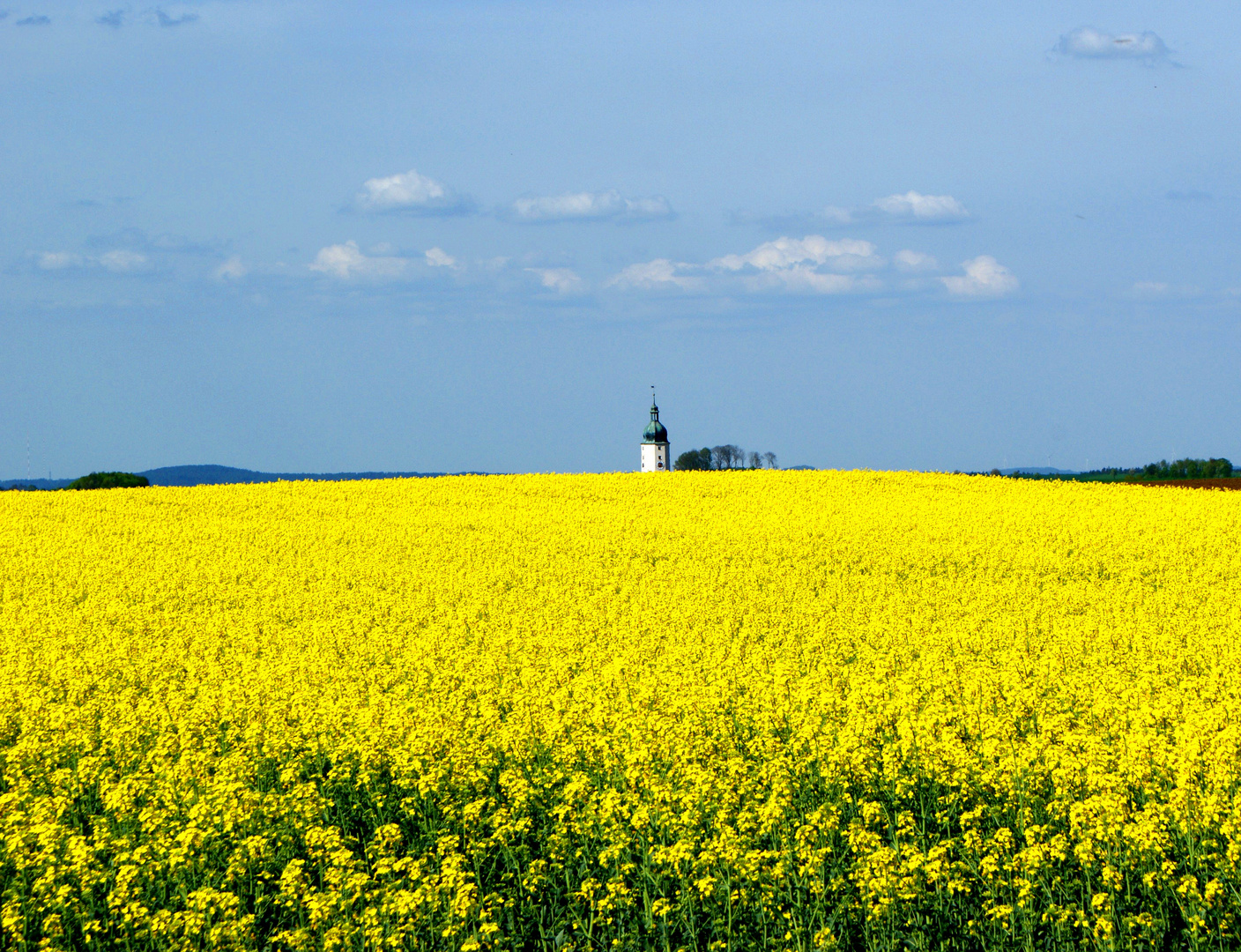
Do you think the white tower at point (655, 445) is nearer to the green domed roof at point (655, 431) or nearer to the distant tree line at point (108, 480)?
the green domed roof at point (655, 431)

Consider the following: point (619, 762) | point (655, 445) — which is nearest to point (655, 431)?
point (655, 445)

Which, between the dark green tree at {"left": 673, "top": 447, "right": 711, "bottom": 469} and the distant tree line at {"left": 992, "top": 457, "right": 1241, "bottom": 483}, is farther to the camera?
the dark green tree at {"left": 673, "top": 447, "right": 711, "bottom": 469}

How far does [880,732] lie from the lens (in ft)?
31.0

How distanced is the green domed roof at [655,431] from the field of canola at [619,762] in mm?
67786

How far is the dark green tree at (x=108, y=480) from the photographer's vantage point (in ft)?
141

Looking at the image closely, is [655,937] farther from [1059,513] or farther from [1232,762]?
[1059,513]

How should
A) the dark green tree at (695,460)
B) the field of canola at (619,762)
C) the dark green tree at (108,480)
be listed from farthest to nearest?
the dark green tree at (695,460), the dark green tree at (108,480), the field of canola at (619,762)

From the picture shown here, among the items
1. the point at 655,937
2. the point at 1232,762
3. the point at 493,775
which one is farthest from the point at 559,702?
the point at 1232,762

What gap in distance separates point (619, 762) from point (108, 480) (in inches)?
1576

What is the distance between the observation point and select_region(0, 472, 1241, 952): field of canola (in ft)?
20.9

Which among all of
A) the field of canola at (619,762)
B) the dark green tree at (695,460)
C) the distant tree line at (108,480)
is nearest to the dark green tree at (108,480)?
the distant tree line at (108,480)

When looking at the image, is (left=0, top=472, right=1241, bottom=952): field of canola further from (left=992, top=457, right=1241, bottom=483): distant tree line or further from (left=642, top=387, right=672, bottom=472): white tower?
(left=642, top=387, right=672, bottom=472): white tower

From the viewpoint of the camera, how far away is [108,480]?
43281 mm

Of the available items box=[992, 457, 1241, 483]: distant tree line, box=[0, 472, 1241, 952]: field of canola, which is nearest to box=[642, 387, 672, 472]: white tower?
box=[992, 457, 1241, 483]: distant tree line
